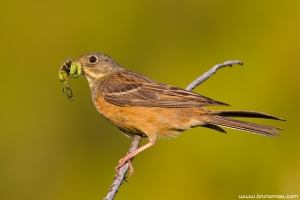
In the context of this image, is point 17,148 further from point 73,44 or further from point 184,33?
point 184,33

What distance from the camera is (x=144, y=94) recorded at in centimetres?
771

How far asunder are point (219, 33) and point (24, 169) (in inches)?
180

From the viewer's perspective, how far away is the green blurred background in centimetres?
1007

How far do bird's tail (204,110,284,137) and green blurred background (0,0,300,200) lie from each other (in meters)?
2.71

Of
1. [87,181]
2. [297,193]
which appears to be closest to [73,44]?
[87,181]

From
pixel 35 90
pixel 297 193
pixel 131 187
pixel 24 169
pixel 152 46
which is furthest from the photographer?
pixel 152 46

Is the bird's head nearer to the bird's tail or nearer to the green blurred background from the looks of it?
the bird's tail

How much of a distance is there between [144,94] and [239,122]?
1340mm

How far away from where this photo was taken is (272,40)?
1184cm

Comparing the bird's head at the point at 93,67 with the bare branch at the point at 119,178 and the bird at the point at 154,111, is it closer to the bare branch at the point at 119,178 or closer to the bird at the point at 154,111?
the bird at the point at 154,111

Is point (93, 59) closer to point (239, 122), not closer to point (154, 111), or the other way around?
point (154, 111)

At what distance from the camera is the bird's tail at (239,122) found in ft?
21.8

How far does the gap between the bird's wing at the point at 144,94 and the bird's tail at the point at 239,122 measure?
0.57 feet

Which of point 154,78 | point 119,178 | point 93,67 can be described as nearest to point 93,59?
point 93,67
